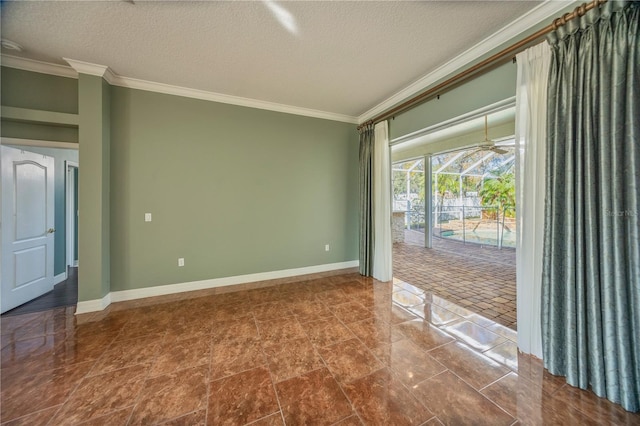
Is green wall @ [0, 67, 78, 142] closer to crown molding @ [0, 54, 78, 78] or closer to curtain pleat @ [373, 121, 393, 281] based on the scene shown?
crown molding @ [0, 54, 78, 78]

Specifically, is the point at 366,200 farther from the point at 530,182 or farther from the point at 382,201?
the point at 530,182

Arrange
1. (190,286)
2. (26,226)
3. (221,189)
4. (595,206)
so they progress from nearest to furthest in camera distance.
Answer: (595,206) → (26,226) → (190,286) → (221,189)

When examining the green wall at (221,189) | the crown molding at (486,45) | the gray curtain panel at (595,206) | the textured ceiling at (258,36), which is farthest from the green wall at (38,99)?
the gray curtain panel at (595,206)

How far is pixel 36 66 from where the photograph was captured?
2594 millimetres

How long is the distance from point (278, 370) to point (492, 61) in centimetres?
330

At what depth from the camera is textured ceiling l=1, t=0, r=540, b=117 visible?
73.0 inches

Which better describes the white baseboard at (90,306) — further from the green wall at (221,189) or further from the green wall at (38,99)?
the green wall at (38,99)

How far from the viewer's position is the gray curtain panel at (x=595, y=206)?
52.9 inches

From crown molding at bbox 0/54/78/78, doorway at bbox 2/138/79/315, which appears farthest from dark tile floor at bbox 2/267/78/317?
crown molding at bbox 0/54/78/78

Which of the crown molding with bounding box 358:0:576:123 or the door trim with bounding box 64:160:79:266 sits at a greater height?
the crown molding with bounding box 358:0:576:123

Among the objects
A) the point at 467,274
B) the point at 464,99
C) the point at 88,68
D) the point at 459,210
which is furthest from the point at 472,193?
the point at 88,68

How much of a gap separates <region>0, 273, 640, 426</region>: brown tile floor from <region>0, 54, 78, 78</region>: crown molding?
2.83 metres

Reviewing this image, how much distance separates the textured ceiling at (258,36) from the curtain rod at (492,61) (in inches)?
9.6

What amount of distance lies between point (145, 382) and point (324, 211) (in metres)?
3.12
